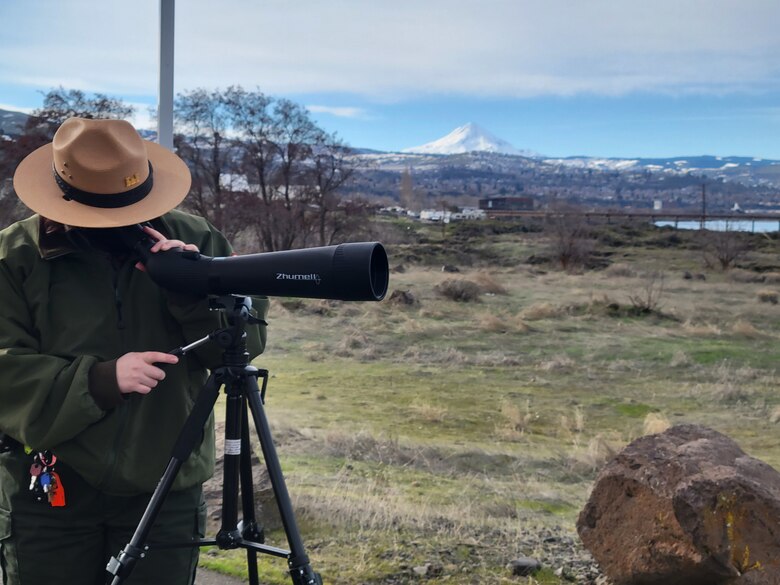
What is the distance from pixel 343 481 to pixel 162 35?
281cm

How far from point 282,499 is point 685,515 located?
158cm

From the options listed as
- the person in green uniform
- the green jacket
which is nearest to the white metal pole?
the person in green uniform

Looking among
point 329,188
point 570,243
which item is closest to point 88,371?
point 329,188

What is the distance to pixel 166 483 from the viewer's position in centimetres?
169

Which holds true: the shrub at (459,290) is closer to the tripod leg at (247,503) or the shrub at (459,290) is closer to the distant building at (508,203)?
the tripod leg at (247,503)

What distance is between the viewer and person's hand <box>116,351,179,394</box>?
1.69m

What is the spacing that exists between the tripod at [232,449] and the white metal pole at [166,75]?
1.73 m

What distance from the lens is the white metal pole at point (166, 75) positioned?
3250 mm

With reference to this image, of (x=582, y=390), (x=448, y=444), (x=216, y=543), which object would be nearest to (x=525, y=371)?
(x=582, y=390)

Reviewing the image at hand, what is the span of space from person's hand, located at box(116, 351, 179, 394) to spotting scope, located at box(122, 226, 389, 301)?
168 millimetres

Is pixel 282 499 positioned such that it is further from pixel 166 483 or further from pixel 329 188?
pixel 329 188

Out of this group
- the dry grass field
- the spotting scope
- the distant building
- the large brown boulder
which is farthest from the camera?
the distant building

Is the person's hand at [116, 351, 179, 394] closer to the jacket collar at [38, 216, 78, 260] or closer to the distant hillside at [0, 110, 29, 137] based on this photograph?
the jacket collar at [38, 216, 78, 260]

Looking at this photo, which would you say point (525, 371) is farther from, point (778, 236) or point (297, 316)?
point (778, 236)
